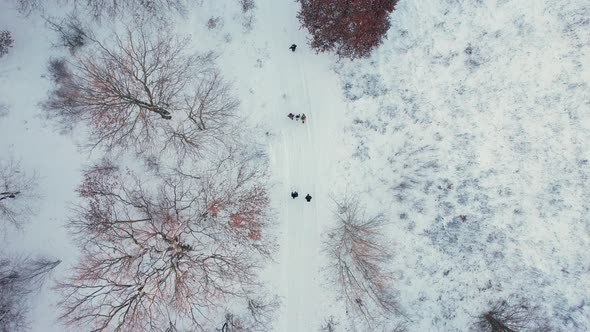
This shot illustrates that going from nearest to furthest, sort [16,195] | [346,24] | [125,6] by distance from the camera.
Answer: [346,24]
[16,195]
[125,6]

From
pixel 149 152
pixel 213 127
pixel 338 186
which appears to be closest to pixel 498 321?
pixel 338 186

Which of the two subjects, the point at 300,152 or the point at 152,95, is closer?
the point at 152,95

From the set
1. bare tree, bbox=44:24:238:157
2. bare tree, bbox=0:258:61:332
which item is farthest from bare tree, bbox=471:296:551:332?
bare tree, bbox=0:258:61:332

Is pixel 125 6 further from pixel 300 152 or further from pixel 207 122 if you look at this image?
pixel 300 152

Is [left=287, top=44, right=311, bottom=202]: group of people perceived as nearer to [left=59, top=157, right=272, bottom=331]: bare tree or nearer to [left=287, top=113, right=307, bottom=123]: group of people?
[left=287, top=113, right=307, bottom=123]: group of people

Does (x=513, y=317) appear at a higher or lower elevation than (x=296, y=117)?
lower

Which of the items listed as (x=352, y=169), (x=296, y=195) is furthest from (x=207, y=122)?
(x=352, y=169)

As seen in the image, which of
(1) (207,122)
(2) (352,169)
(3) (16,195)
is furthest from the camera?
(3) (16,195)
